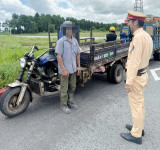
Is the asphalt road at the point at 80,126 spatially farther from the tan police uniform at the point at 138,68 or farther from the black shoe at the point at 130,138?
the tan police uniform at the point at 138,68

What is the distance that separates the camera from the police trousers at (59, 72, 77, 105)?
3.21 meters

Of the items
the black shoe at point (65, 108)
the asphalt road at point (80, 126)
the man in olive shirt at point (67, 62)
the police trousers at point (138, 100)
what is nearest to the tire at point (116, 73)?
the asphalt road at point (80, 126)

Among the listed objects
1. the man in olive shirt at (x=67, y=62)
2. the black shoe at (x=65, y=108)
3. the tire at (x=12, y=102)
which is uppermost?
the man in olive shirt at (x=67, y=62)

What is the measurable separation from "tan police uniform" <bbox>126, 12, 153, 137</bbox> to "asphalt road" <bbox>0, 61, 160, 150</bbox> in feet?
1.43

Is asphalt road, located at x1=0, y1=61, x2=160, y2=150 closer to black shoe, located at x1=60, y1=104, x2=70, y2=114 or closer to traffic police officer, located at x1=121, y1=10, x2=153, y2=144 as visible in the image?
black shoe, located at x1=60, y1=104, x2=70, y2=114

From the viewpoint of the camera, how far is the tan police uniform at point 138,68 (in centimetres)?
201

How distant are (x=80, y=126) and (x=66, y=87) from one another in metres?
0.88

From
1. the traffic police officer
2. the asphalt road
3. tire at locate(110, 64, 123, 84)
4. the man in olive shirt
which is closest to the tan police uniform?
the traffic police officer

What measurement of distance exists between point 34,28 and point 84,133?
8499 cm

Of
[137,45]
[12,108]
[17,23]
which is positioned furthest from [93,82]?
[17,23]

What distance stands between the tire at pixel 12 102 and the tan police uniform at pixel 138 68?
2.08 m

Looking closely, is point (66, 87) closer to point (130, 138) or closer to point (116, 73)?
point (130, 138)

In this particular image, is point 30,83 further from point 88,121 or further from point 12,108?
point 88,121

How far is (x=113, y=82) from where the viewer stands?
4926 mm
